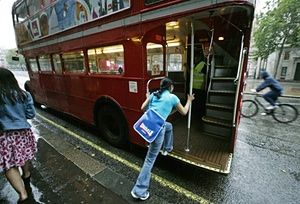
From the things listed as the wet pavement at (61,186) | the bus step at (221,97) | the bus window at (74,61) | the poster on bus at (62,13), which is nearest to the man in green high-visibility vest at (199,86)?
the bus step at (221,97)

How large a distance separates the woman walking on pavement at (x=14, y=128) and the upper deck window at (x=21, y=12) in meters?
5.91

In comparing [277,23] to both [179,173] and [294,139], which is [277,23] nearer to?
[294,139]

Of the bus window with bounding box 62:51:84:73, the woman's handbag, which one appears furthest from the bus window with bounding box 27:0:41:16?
the woman's handbag

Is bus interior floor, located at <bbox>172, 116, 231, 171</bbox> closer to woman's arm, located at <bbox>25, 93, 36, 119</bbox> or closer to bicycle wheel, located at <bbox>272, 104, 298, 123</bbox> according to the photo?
woman's arm, located at <bbox>25, 93, 36, 119</bbox>

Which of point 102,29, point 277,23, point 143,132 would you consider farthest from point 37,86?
point 277,23

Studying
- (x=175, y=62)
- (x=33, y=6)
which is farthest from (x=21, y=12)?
(x=175, y=62)

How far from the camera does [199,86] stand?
17.5 feet

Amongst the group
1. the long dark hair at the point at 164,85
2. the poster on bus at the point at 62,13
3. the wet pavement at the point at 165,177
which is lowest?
the wet pavement at the point at 165,177

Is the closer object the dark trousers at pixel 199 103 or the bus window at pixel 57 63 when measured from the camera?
the dark trousers at pixel 199 103

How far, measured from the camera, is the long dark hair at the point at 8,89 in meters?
2.36

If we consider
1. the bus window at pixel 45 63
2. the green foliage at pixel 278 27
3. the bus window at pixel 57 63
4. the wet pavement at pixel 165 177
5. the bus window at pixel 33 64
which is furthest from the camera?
the green foliage at pixel 278 27

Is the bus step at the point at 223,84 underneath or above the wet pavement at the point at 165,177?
above

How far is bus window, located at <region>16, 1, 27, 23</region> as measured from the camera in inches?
263

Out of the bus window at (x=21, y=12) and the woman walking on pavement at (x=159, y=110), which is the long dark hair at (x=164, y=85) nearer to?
the woman walking on pavement at (x=159, y=110)
